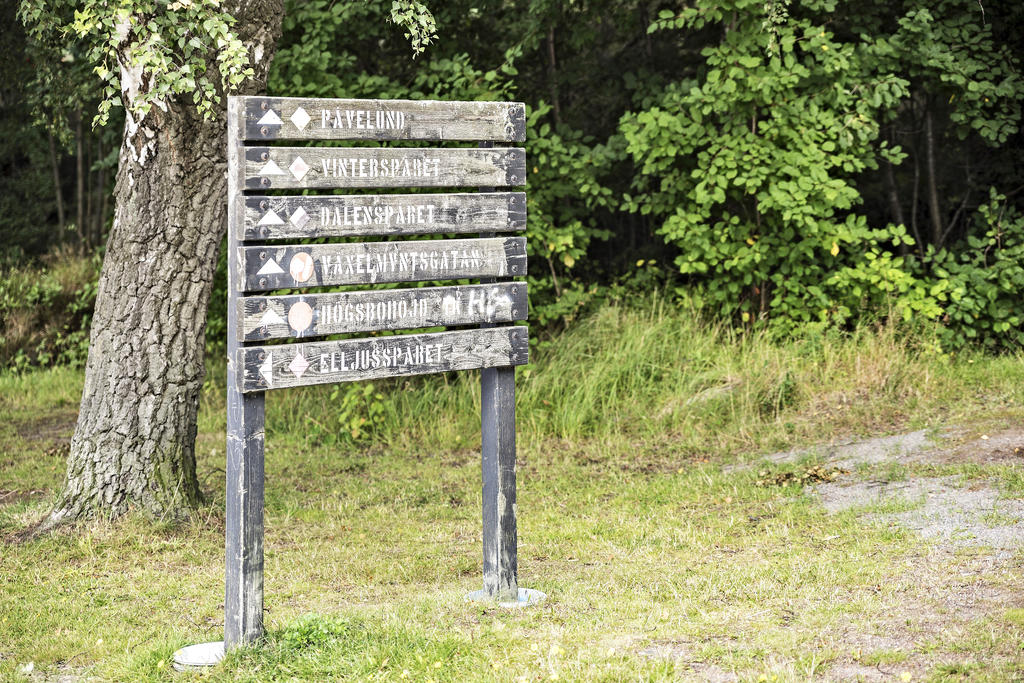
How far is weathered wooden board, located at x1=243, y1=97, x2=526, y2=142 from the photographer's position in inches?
163

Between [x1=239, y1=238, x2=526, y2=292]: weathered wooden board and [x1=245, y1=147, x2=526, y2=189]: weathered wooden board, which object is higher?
[x1=245, y1=147, x2=526, y2=189]: weathered wooden board

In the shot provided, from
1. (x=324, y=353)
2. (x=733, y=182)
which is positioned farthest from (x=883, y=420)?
(x=324, y=353)

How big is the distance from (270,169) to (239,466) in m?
1.13

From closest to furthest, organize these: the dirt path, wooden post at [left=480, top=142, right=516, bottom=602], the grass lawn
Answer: the dirt path < the grass lawn < wooden post at [left=480, top=142, right=516, bottom=602]

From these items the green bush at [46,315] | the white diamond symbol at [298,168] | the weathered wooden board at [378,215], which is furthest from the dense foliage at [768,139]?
the white diamond symbol at [298,168]

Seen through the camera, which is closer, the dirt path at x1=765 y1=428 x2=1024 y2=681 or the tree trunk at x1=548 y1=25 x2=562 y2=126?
the dirt path at x1=765 y1=428 x2=1024 y2=681

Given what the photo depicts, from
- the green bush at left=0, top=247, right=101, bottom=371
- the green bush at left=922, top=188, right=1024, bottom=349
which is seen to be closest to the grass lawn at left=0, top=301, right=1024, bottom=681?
the green bush at left=922, top=188, right=1024, bottom=349

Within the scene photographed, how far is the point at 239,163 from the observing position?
412cm

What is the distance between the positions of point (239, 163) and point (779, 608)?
2787 millimetres

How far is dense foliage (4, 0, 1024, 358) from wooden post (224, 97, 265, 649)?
4.62 m

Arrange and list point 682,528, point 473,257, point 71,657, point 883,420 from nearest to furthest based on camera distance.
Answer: point 71,657
point 473,257
point 682,528
point 883,420

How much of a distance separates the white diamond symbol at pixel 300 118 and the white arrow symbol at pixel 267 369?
0.88 metres

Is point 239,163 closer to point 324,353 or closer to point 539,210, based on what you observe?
point 324,353

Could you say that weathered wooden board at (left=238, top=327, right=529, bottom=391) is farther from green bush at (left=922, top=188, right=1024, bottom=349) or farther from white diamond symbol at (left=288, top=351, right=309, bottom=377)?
green bush at (left=922, top=188, right=1024, bottom=349)
